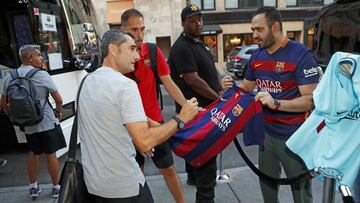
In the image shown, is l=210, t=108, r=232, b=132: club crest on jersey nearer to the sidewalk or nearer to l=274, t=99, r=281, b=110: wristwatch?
l=274, t=99, r=281, b=110: wristwatch

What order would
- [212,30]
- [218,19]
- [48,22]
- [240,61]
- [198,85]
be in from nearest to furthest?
[198,85] < [48,22] < [240,61] < [212,30] < [218,19]

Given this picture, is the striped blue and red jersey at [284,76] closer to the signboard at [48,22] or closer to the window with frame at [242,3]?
the signboard at [48,22]

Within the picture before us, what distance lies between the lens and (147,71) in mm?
3502

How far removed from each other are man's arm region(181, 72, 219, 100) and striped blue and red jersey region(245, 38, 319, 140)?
781mm

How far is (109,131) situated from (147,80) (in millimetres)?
1385

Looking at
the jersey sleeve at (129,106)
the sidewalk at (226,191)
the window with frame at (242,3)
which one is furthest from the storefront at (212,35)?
the jersey sleeve at (129,106)

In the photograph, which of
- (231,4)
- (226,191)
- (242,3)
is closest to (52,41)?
(226,191)

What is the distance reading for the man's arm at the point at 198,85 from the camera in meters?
3.84

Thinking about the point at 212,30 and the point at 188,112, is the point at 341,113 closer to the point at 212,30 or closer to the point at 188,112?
the point at 188,112

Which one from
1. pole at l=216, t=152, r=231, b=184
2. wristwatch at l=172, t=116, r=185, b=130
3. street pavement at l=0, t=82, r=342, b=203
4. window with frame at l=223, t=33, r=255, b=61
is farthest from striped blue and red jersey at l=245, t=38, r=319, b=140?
window with frame at l=223, t=33, r=255, b=61

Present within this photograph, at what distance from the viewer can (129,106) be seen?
2.09m

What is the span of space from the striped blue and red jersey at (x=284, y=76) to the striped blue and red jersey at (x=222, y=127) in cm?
14

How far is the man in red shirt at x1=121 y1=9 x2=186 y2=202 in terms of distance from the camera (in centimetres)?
337

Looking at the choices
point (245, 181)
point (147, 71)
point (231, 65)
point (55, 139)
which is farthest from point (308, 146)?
point (231, 65)
